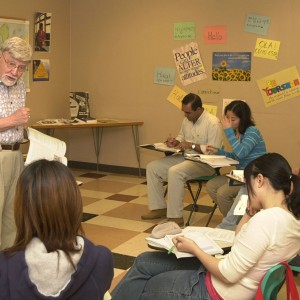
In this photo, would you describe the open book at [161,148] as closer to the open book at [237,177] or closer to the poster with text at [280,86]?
the open book at [237,177]

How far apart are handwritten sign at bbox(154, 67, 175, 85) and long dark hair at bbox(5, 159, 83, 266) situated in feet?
16.4

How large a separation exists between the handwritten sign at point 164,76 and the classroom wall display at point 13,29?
1555 mm

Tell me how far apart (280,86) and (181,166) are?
5.65 feet

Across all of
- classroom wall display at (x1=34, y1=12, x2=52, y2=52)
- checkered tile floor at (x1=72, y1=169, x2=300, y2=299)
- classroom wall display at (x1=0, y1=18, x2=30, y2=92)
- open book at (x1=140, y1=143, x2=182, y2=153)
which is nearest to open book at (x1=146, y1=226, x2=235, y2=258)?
checkered tile floor at (x1=72, y1=169, x2=300, y2=299)

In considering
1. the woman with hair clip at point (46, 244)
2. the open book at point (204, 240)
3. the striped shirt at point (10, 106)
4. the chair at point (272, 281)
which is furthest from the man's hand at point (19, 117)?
the chair at point (272, 281)

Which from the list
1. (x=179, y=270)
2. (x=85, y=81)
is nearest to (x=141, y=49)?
(x=85, y=81)

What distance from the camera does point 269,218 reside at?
207 cm

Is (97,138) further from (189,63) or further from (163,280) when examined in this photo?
(163,280)

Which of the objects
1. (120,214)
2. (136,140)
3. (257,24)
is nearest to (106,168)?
(136,140)

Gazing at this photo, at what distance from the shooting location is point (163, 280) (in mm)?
2414

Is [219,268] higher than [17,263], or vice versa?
[17,263]

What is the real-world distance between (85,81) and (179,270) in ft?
16.2

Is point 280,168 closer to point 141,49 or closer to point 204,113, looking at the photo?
point 204,113

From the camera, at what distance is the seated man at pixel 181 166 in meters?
4.77
